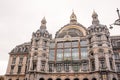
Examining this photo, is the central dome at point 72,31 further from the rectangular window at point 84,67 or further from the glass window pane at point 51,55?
the rectangular window at point 84,67

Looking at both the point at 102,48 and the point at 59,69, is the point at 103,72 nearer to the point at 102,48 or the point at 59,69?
the point at 102,48

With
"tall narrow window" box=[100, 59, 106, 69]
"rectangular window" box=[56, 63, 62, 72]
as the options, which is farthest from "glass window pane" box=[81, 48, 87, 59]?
"rectangular window" box=[56, 63, 62, 72]

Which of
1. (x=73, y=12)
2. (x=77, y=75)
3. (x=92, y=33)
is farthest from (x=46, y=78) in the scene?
(x=73, y=12)

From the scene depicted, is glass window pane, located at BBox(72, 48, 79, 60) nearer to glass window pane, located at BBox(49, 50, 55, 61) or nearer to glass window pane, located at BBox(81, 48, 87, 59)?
glass window pane, located at BBox(81, 48, 87, 59)

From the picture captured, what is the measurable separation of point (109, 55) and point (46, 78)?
734 inches

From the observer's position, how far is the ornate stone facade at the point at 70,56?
3916cm

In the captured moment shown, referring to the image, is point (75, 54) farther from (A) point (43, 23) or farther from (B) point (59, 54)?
(A) point (43, 23)

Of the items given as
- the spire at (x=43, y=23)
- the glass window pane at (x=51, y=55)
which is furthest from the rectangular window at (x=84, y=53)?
the spire at (x=43, y=23)

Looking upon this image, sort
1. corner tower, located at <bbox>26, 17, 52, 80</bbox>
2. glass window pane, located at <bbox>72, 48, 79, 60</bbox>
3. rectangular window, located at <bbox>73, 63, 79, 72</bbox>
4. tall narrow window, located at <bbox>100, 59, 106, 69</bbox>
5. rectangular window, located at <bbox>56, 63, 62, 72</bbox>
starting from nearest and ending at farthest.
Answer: tall narrow window, located at <bbox>100, 59, 106, 69</bbox>, corner tower, located at <bbox>26, 17, 52, 80</bbox>, rectangular window, located at <bbox>73, 63, 79, 72</bbox>, rectangular window, located at <bbox>56, 63, 62, 72</bbox>, glass window pane, located at <bbox>72, 48, 79, 60</bbox>

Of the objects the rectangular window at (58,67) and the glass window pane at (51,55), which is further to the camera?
the glass window pane at (51,55)

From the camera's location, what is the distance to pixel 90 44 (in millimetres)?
43219

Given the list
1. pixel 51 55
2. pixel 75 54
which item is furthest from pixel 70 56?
pixel 51 55

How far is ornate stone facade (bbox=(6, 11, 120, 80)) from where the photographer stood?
39156 mm

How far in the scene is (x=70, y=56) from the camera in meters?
43.7
